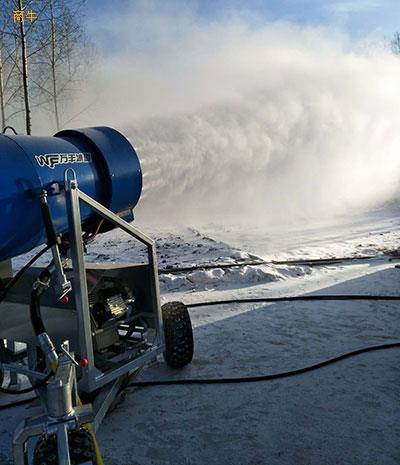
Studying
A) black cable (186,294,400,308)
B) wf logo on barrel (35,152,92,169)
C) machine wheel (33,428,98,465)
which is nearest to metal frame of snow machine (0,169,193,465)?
machine wheel (33,428,98,465)

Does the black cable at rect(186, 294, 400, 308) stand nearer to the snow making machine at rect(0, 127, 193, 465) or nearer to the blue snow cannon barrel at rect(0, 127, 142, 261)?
the snow making machine at rect(0, 127, 193, 465)

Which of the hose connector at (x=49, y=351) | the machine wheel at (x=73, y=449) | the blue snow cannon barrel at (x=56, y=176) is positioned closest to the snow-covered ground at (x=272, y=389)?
the machine wheel at (x=73, y=449)

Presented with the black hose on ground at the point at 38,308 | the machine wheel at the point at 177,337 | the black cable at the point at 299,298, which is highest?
the black hose on ground at the point at 38,308

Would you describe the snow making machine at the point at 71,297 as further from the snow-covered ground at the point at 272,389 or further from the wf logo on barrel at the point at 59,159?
the snow-covered ground at the point at 272,389

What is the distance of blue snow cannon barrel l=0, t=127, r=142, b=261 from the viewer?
7.54 ft

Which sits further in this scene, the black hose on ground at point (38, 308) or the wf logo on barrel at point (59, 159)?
the wf logo on barrel at point (59, 159)

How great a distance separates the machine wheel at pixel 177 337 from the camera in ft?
11.5

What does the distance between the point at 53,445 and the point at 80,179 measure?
1.52 m

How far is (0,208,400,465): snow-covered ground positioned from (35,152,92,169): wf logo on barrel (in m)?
1.71

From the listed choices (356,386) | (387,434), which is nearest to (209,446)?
(387,434)

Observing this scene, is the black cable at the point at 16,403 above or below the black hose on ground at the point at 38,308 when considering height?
below

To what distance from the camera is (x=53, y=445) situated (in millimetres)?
1832

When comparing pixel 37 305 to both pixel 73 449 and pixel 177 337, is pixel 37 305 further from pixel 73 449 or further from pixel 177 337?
pixel 177 337

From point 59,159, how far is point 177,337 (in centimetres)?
172
